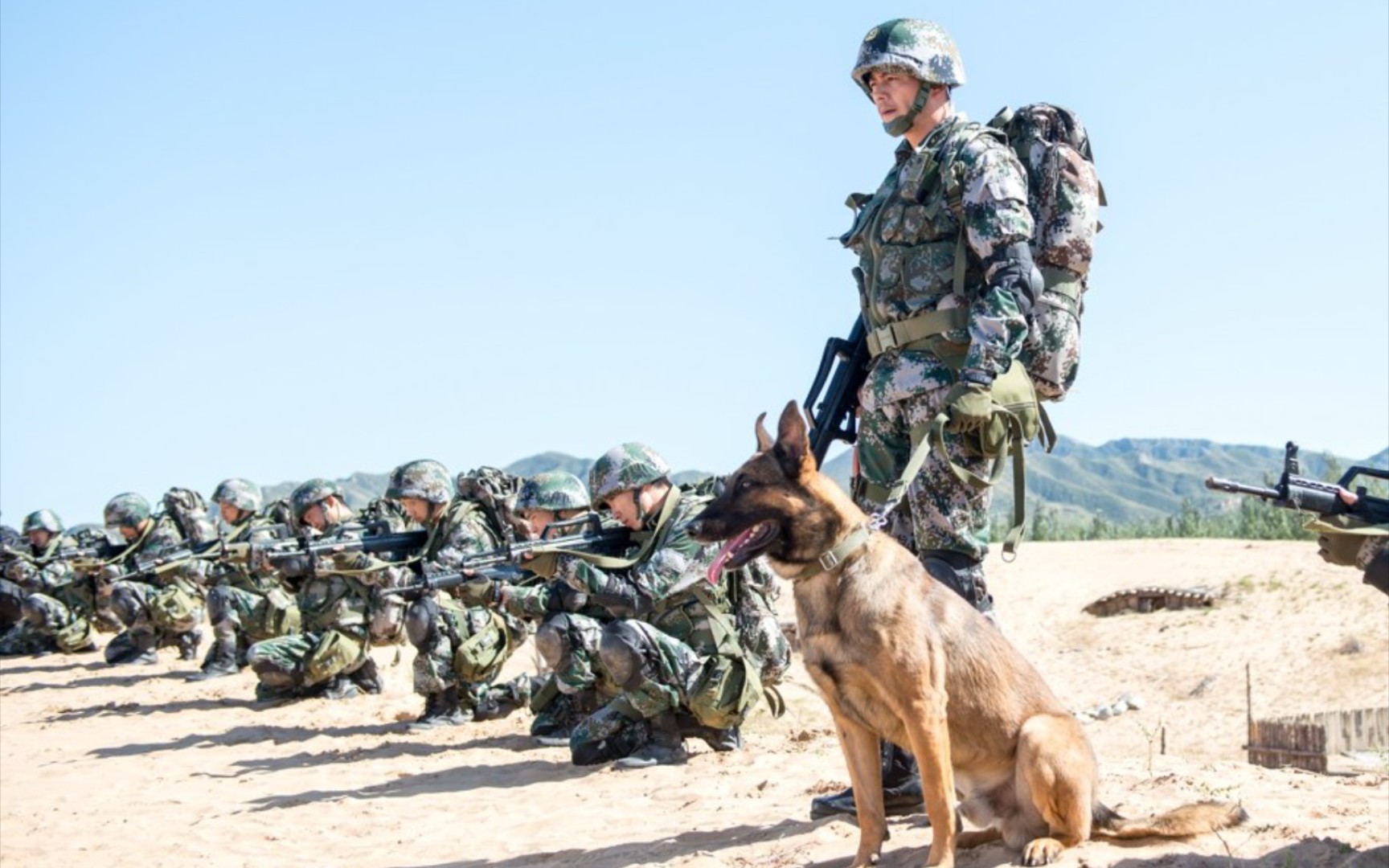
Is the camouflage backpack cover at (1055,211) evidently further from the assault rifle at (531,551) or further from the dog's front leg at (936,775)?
the assault rifle at (531,551)

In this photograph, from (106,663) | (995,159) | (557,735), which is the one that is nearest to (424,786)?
(557,735)

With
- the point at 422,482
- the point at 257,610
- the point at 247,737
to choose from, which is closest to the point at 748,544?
the point at 422,482

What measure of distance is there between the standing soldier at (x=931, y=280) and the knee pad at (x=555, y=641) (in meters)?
4.34

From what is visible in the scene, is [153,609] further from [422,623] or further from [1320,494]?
[1320,494]

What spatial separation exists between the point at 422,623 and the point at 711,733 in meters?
3.53

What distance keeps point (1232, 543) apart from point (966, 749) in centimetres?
2379

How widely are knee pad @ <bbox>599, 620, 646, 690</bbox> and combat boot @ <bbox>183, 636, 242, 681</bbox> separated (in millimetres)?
9373

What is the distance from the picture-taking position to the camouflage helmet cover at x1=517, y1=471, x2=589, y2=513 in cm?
1188

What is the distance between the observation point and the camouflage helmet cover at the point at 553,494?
11.9 metres

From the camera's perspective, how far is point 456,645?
13000 millimetres

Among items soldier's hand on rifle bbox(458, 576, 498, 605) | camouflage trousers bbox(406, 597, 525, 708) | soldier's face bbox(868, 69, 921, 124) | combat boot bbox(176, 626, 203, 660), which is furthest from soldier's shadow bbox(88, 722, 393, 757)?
soldier's face bbox(868, 69, 921, 124)

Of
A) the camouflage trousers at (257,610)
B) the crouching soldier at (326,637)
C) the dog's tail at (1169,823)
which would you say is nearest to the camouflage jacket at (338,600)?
the crouching soldier at (326,637)

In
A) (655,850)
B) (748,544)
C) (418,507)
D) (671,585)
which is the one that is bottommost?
(655,850)

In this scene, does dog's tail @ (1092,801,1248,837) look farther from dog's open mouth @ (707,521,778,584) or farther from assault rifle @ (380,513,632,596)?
assault rifle @ (380,513,632,596)
